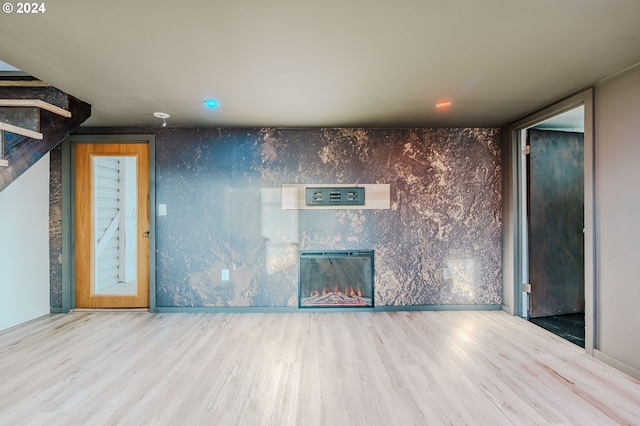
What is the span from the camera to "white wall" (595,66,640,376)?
2061 millimetres

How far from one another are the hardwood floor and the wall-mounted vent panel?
4.37 ft

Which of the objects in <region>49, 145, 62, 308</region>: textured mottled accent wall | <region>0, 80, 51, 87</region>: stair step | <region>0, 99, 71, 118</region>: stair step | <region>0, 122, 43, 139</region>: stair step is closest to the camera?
<region>0, 122, 43, 139</region>: stair step

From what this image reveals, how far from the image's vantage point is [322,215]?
3506mm

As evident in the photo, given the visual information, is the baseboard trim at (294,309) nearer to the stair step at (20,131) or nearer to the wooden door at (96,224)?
the wooden door at (96,224)

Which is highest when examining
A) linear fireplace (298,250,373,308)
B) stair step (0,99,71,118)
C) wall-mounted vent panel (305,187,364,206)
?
stair step (0,99,71,118)

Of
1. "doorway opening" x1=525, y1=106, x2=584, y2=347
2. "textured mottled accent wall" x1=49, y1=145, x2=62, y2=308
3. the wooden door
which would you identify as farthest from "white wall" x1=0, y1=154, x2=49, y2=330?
"doorway opening" x1=525, y1=106, x2=584, y2=347

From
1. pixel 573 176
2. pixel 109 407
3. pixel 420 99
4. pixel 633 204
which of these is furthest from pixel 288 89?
pixel 573 176

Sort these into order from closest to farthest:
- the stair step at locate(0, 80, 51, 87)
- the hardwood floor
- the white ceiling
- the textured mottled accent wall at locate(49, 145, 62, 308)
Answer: the white ceiling, the hardwood floor, the stair step at locate(0, 80, 51, 87), the textured mottled accent wall at locate(49, 145, 62, 308)

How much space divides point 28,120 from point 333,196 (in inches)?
107

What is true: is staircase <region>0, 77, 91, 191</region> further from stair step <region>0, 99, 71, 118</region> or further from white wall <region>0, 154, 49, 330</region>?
white wall <region>0, 154, 49, 330</region>

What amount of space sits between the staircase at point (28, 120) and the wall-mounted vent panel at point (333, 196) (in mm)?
2294

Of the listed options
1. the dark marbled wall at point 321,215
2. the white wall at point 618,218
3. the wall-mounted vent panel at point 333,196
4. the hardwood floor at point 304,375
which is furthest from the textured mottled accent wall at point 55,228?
the white wall at point 618,218

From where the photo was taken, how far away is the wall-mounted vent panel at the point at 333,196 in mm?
3459

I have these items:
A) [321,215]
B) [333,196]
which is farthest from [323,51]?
[321,215]
